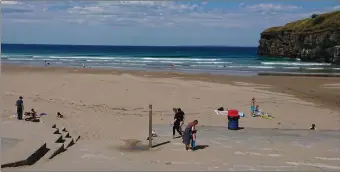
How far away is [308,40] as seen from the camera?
72.6 meters

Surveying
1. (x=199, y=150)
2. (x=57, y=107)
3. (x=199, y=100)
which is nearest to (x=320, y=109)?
(x=199, y=100)

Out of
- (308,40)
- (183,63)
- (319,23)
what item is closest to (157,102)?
(183,63)

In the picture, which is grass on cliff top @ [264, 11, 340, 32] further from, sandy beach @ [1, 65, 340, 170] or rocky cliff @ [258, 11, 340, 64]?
sandy beach @ [1, 65, 340, 170]

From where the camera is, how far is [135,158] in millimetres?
11820

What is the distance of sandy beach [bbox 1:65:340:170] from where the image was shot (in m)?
17.7

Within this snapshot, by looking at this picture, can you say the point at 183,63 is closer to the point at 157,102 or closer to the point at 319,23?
the point at 319,23

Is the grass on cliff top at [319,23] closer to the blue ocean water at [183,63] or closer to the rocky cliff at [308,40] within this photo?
the rocky cliff at [308,40]

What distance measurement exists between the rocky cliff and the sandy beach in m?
35.6

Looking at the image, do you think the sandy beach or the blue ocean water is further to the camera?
the blue ocean water

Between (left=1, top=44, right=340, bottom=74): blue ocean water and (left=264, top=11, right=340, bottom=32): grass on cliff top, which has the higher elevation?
(left=264, top=11, right=340, bottom=32): grass on cliff top

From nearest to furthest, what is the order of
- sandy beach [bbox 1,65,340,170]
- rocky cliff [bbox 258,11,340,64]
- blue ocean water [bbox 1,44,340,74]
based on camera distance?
1. sandy beach [bbox 1,65,340,170]
2. blue ocean water [bbox 1,44,340,74]
3. rocky cliff [bbox 258,11,340,64]

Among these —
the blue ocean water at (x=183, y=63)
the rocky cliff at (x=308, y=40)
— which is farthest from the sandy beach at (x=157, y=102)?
the rocky cliff at (x=308, y=40)

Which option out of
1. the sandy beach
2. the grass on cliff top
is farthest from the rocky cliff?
the sandy beach

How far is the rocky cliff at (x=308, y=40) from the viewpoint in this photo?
220 feet
